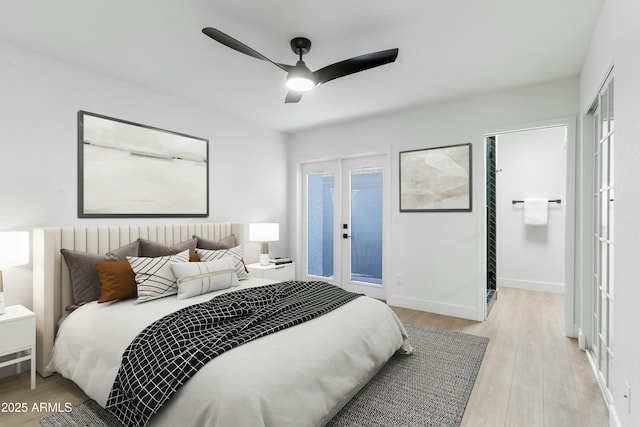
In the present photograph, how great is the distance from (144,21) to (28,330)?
2315mm

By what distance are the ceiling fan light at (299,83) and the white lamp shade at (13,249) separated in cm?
220

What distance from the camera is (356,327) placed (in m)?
2.17

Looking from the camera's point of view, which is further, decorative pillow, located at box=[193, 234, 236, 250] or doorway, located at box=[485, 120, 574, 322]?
doorway, located at box=[485, 120, 574, 322]

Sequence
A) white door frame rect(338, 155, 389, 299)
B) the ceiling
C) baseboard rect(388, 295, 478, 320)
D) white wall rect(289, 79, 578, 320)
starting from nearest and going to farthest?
the ceiling → white wall rect(289, 79, 578, 320) → baseboard rect(388, 295, 478, 320) → white door frame rect(338, 155, 389, 299)

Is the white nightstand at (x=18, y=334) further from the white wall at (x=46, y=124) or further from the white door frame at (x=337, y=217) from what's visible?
the white door frame at (x=337, y=217)

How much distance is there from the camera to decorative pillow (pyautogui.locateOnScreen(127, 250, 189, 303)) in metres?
2.49

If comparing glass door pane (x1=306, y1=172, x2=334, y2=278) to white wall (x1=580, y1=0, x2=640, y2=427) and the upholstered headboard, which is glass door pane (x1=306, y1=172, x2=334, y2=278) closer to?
the upholstered headboard

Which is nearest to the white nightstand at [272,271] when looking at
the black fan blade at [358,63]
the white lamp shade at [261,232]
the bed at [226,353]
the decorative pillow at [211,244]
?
the white lamp shade at [261,232]

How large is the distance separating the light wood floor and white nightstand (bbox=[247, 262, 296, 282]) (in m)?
2.06

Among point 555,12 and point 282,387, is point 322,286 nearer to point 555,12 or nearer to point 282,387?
point 282,387

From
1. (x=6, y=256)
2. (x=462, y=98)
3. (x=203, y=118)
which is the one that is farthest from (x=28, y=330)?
(x=462, y=98)

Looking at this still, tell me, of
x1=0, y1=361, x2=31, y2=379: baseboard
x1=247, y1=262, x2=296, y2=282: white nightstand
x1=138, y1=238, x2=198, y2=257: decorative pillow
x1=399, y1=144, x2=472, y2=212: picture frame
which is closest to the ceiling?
x1=399, y1=144, x2=472, y2=212: picture frame

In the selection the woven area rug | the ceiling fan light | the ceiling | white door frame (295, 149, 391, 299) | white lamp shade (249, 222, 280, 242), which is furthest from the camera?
white door frame (295, 149, 391, 299)

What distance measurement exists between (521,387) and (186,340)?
7.45 feet
